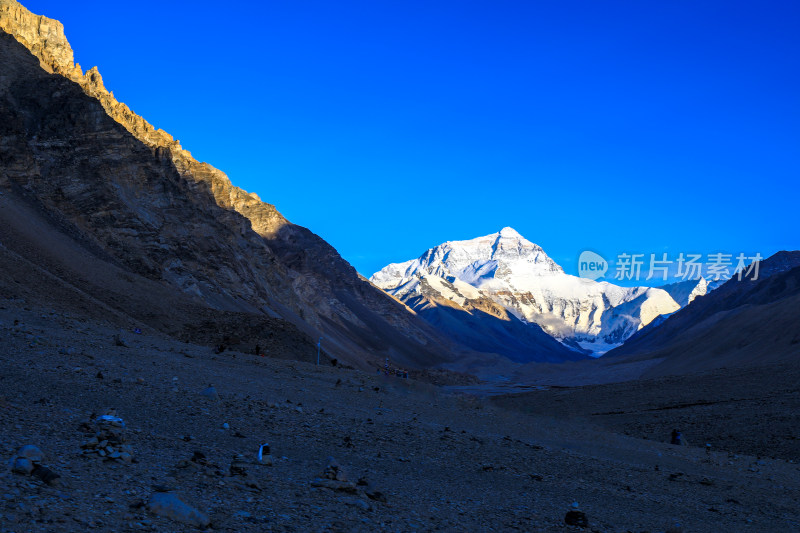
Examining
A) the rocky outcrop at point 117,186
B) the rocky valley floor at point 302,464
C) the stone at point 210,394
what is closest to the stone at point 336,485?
the rocky valley floor at point 302,464

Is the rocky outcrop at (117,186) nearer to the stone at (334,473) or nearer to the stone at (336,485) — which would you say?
the stone at (334,473)

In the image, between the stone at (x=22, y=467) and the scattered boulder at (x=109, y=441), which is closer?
the stone at (x=22, y=467)

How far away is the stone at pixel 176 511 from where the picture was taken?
Answer: 5.56 metres

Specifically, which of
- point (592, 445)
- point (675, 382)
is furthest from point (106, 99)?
point (592, 445)

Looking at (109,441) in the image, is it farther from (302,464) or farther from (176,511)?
(302,464)

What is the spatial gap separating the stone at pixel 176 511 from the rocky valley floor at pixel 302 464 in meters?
0.02

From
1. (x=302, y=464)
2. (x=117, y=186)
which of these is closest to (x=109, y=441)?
(x=302, y=464)

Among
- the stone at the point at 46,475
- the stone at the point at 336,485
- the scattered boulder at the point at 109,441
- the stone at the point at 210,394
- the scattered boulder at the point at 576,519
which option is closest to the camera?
the stone at the point at 46,475

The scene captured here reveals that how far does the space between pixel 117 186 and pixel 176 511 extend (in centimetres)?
5542

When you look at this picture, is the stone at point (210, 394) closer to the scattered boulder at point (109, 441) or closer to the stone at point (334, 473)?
the scattered boulder at point (109, 441)

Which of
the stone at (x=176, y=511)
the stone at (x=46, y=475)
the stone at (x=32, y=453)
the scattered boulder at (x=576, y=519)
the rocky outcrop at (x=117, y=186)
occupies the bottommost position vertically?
the stone at (x=176, y=511)

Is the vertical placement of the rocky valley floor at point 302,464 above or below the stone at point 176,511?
above

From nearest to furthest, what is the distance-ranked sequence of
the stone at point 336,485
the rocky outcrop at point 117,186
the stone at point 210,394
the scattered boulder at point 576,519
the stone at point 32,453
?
the stone at point 32,453, the stone at point 336,485, the scattered boulder at point 576,519, the stone at point 210,394, the rocky outcrop at point 117,186

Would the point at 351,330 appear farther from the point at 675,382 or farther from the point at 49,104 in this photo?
the point at 675,382
